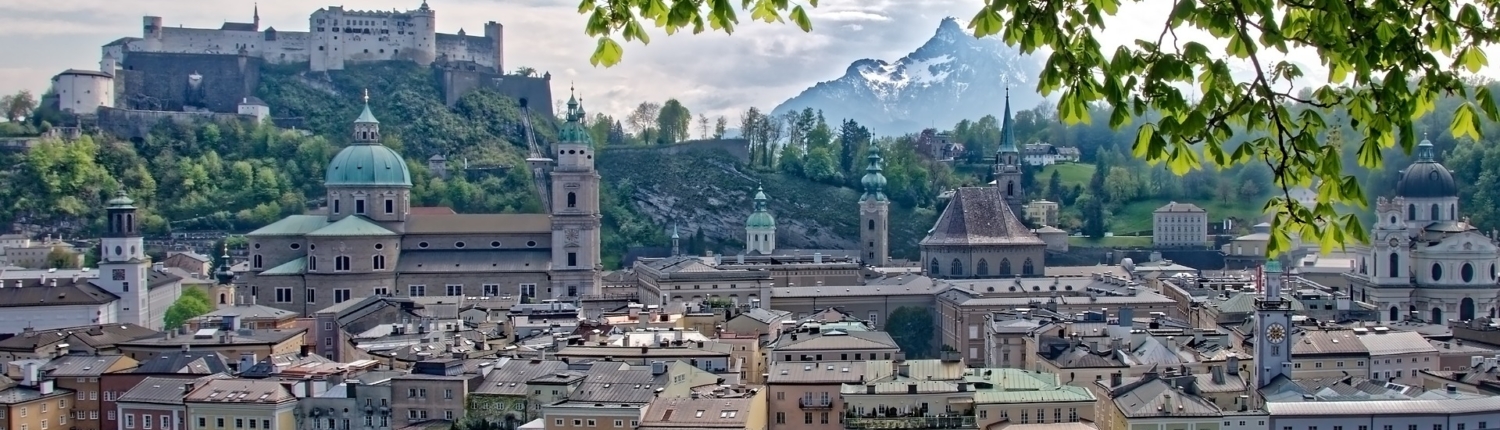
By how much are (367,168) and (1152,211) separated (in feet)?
206

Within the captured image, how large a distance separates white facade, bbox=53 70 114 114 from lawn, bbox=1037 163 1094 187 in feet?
229

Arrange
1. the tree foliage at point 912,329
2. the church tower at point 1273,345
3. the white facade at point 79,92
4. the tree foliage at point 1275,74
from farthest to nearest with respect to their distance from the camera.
Result: the white facade at point 79,92
the tree foliage at point 912,329
the church tower at point 1273,345
the tree foliage at point 1275,74

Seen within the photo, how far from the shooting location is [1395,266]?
7312 cm

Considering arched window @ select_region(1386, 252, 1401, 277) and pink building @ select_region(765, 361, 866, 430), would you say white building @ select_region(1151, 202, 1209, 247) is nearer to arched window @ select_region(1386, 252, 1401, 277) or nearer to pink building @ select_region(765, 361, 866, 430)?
arched window @ select_region(1386, 252, 1401, 277)

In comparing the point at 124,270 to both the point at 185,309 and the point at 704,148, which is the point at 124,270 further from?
the point at 704,148

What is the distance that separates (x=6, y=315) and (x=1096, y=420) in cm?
4410

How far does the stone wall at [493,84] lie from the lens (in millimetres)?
115000

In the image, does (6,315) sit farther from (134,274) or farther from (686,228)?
(686,228)

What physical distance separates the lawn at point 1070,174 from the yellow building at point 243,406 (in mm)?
88409

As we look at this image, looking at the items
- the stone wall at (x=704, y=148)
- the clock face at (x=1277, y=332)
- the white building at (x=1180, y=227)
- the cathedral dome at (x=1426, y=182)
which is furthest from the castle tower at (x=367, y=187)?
the white building at (x=1180, y=227)

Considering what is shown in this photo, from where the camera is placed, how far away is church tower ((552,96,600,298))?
73.1 meters

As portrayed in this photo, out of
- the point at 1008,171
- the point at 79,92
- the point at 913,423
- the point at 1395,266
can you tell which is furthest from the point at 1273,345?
the point at 79,92

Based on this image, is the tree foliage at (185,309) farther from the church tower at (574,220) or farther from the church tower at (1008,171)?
the church tower at (1008,171)

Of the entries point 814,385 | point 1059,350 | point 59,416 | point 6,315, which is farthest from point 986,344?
point 6,315
